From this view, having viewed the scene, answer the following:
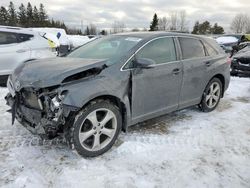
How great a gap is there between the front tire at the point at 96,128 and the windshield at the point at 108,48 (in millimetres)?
699

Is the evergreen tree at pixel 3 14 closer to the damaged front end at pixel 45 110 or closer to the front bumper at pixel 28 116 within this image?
the front bumper at pixel 28 116

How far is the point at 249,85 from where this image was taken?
8289mm

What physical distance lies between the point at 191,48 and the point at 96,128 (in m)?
2.50

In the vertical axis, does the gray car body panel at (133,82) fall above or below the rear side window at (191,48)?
below

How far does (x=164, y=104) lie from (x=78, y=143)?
169cm

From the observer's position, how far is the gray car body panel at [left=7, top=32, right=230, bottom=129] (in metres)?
3.21

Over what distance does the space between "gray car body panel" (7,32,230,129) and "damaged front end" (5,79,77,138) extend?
0.25 ft

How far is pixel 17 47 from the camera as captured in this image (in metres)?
7.19

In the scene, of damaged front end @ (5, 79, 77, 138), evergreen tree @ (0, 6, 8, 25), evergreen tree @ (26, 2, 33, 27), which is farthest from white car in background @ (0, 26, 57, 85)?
evergreen tree @ (0, 6, 8, 25)

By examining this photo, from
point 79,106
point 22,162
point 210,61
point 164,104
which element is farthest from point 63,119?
point 210,61

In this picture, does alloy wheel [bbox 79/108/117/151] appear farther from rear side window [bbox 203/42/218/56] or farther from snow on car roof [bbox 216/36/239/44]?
snow on car roof [bbox 216/36/239/44]

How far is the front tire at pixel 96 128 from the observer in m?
3.27

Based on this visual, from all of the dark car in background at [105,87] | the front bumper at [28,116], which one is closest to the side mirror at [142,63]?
the dark car in background at [105,87]

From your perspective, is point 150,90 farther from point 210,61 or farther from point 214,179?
point 210,61
